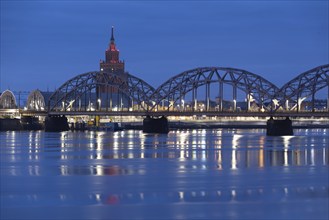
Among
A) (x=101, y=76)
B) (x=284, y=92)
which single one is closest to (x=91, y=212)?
(x=284, y=92)

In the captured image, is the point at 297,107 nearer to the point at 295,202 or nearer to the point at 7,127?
the point at 7,127

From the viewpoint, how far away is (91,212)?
3725 centimetres

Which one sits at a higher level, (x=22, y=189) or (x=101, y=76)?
(x=101, y=76)

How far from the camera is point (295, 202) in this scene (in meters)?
40.3

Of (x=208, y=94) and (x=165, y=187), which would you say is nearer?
(x=165, y=187)

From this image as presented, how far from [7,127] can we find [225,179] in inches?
5885

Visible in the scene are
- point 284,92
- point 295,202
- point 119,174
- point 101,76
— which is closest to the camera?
point 295,202

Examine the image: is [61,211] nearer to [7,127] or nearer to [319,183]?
[319,183]

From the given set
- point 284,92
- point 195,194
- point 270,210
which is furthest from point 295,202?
point 284,92

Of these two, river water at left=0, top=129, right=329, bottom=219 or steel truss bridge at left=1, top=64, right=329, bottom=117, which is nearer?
river water at left=0, top=129, right=329, bottom=219

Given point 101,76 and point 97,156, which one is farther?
point 101,76

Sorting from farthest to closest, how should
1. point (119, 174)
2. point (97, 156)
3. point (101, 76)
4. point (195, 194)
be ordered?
point (101, 76)
point (97, 156)
point (119, 174)
point (195, 194)

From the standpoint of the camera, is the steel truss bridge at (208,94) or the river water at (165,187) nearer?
the river water at (165,187)

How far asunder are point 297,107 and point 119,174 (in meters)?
91.4
